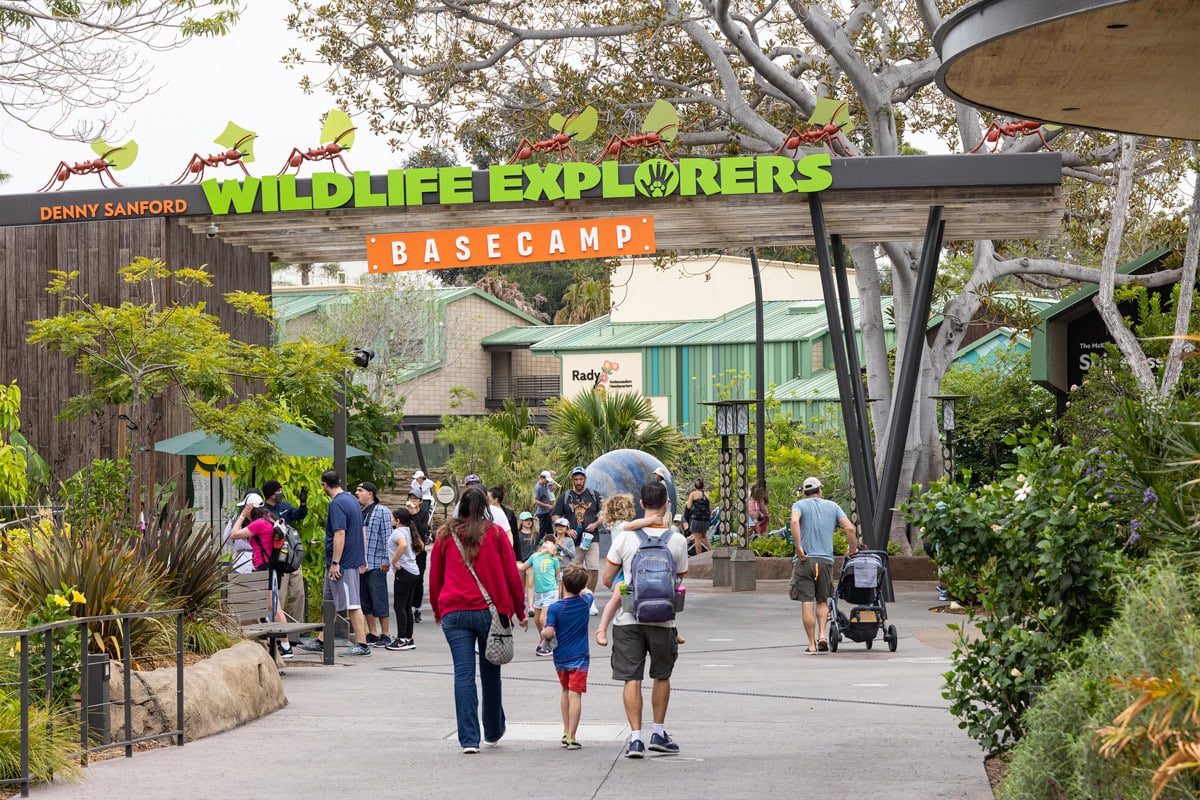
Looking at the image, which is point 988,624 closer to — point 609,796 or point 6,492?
point 609,796

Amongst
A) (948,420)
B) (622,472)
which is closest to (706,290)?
(622,472)

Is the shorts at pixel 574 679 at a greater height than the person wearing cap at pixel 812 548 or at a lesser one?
lesser

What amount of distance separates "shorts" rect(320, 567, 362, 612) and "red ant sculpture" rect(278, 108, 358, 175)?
19.9ft

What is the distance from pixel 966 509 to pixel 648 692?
16.6 ft

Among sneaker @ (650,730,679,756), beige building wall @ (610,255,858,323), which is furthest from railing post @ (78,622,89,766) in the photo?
beige building wall @ (610,255,858,323)

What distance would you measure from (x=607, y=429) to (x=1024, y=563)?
2804cm

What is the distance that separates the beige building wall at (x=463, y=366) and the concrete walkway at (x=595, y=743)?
4027cm

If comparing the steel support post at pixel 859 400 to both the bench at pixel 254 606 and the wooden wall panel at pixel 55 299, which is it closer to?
the bench at pixel 254 606

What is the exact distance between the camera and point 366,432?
22250 mm

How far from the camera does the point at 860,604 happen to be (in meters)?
15.1

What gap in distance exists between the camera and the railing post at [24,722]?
26.2 ft

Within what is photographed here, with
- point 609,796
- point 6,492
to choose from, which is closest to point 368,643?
point 6,492

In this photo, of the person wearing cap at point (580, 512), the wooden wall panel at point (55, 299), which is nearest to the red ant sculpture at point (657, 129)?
the person wearing cap at point (580, 512)

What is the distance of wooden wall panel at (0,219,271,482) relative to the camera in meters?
19.5
